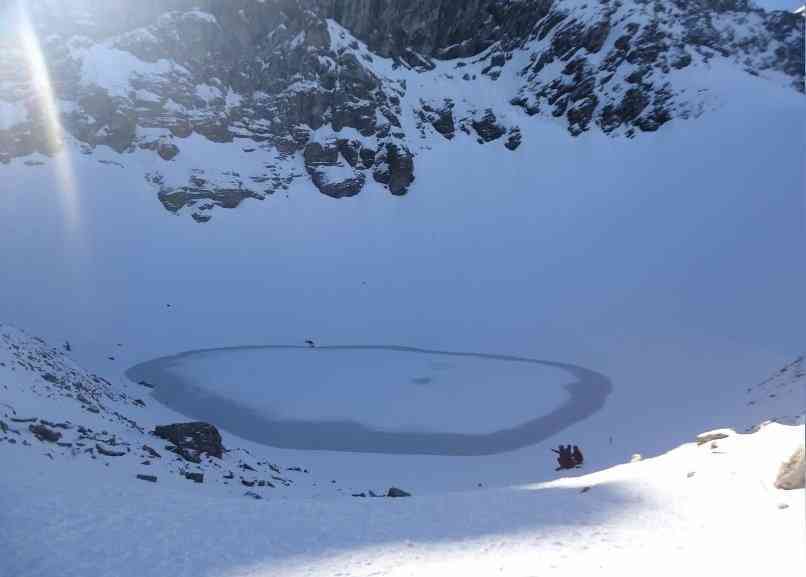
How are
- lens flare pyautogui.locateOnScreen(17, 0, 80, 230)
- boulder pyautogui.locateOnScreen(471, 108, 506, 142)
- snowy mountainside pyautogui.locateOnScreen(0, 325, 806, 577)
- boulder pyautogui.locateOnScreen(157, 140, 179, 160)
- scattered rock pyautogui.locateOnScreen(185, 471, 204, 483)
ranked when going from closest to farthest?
snowy mountainside pyautogui.locateOnScreen(0, 325, 806, 577) → scattered rock pyautogui.locateOnScreen(185, 471, 204, 483) → lens flare pyautogui.locateOnScreen(17, 0, 80, 230) → boulder pyautogui.locateOnScreen(157, 140, 179, 160) → boulder pyautogui.locateOnScreen(471, 108, 506, 142)

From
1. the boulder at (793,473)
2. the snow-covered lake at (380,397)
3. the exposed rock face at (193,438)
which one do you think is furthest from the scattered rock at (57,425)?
the boulder at (793,473)

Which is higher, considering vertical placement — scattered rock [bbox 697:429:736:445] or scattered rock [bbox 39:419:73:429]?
scattered rock [bbox 39:419:73:429]

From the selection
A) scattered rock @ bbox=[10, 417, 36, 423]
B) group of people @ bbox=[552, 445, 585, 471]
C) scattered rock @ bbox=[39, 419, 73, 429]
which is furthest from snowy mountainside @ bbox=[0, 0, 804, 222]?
group of people @ bbox=[552, 445, 585, 471]

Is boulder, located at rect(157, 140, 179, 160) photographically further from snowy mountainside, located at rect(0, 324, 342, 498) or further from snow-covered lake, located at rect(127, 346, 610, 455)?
snowy mountainside, located at rect(0, 324, 342, 498)

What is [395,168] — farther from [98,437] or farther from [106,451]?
[106,451]

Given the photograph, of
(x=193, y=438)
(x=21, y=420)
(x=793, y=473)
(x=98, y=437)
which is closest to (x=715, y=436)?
(x=793, y=473)

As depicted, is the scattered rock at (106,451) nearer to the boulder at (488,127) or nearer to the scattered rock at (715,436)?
the scattered rock at (715,436)

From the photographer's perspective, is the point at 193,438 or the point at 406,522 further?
the point at 193,438
